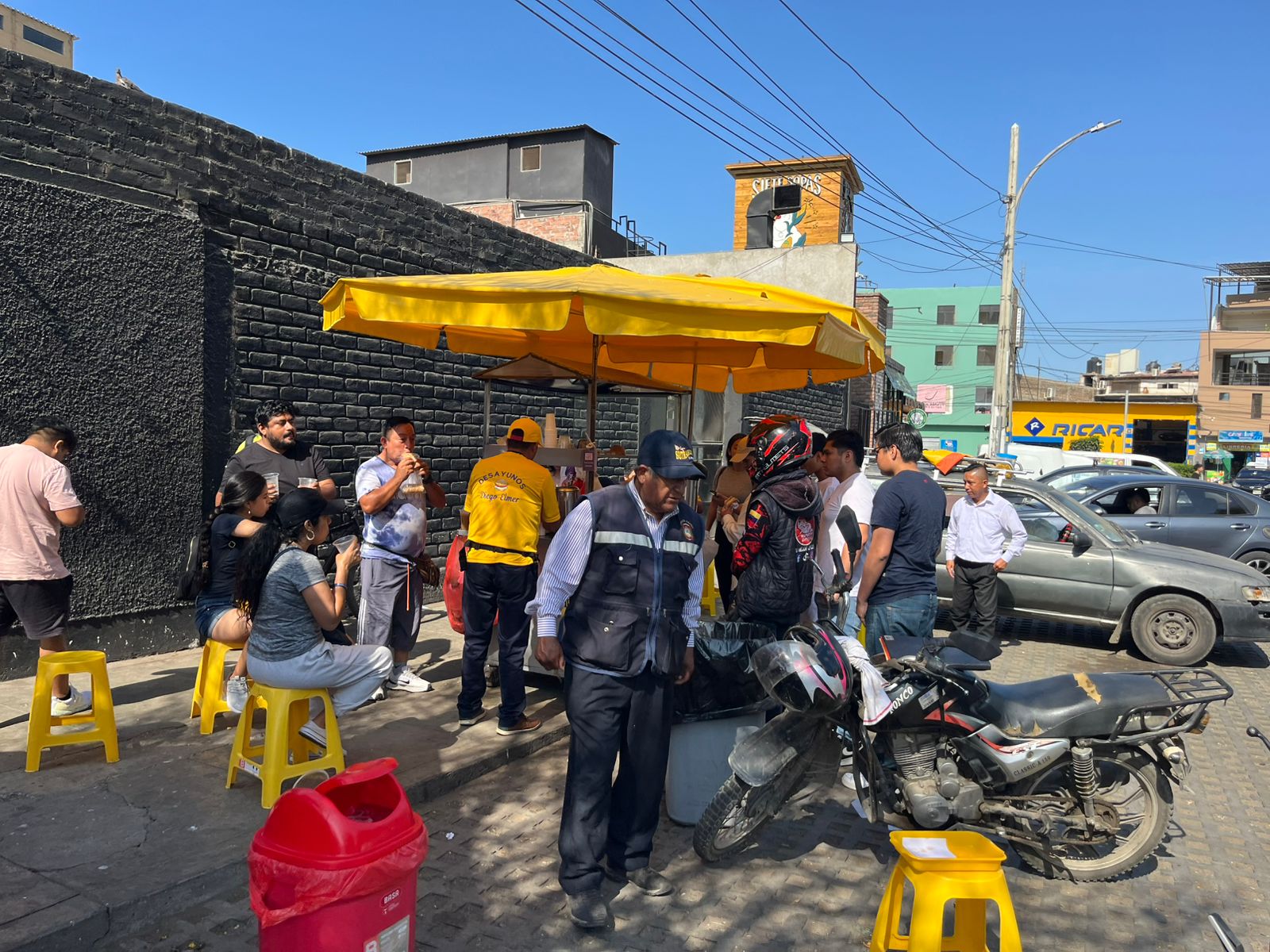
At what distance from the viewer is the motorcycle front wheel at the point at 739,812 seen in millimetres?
3625

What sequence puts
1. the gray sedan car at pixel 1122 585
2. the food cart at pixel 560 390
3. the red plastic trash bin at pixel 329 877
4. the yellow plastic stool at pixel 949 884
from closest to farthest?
the red plastic trash bin at pixel 329 877 < the yellow plastic stool at pixel 949 884 < the food cart at pixel 560 390 < the gray sedan car at pixel 1122 585

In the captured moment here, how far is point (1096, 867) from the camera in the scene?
12.6 feet

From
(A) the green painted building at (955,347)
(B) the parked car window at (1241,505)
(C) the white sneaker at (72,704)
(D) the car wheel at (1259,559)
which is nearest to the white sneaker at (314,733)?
(C) the white sneaker at (72,704)

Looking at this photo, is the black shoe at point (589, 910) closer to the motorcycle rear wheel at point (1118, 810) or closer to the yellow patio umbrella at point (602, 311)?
the motorcycle rear wheel at point (1118, 810)

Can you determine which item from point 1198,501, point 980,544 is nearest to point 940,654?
point 980,544

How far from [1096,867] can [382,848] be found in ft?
10.3

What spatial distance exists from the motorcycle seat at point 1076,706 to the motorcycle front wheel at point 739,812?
0.89m

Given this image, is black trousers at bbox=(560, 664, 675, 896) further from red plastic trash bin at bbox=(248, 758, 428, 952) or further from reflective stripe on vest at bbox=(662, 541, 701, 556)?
red plastic trash bin at bbox=(248, 758, 428, 952)

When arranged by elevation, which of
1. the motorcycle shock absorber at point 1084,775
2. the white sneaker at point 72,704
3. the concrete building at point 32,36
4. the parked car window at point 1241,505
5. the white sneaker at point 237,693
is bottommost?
the white sneaker at point 72,704

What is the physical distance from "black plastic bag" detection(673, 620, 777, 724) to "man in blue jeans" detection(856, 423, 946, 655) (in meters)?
1.09

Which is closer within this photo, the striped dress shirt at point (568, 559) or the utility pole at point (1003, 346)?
the striped dress shirt at point (568, 559)

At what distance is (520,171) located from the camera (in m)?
27.2

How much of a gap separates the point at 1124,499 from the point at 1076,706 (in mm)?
8589

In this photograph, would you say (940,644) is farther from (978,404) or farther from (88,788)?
(978,404)
